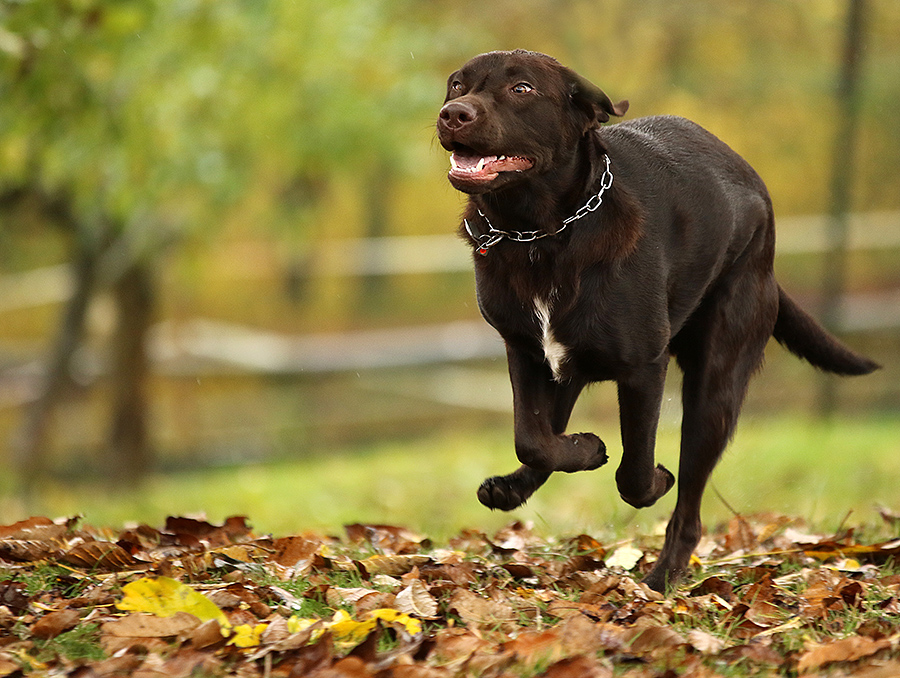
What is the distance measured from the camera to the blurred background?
7.64m

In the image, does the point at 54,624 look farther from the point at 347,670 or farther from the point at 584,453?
the point at 584,453

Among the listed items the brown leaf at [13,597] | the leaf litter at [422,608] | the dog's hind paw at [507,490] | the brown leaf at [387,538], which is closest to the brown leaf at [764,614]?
the leaf litter at [422,608]

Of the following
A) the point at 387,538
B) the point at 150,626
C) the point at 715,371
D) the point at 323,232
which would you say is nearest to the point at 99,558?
the point at 150,626

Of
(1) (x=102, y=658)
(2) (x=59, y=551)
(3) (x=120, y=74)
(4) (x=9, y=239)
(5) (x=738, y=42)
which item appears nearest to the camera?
(1) (x=102, y=658)

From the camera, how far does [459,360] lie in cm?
1981

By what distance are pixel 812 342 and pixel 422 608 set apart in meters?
2.02

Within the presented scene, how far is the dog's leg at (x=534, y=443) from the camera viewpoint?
3438 millimetres

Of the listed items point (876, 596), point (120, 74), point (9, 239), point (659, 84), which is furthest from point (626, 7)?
point (876, 596)

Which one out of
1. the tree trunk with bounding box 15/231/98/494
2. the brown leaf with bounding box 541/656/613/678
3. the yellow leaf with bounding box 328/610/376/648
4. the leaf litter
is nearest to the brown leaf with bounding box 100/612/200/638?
the leaf litter

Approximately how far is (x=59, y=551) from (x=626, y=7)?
10375 mm

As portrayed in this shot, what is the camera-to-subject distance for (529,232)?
3.35 meters

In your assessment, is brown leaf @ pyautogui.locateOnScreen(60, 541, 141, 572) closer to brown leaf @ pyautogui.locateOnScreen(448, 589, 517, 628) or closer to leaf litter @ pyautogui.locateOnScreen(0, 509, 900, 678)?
leaf litter @ pyautogui.locateOnScreen(0, 509, 900, 678)

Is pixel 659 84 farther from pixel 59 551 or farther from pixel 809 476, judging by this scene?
pixel 59 551

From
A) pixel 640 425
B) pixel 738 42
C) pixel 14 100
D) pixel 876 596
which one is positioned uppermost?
pixel 738 42
